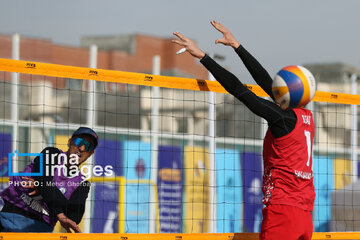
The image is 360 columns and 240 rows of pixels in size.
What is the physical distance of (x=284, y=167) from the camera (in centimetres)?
512

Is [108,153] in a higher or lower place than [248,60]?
lower

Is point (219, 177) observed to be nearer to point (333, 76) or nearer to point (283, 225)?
point (283, 225)

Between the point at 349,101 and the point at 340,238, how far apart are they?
4.89ft

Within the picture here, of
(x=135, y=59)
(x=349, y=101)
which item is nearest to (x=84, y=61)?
(x=135, y=59)

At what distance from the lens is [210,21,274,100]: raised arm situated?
580 cm

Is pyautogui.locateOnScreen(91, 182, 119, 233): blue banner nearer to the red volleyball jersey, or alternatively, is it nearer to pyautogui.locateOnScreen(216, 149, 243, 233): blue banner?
pyautogui.locateOnScreen(216, 149, 243, 233): blue banner

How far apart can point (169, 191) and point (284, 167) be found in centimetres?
686

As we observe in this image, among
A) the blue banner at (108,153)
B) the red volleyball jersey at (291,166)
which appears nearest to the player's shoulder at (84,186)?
the red volleyball jersey at (291,166)

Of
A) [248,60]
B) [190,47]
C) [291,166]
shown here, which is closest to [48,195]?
[190,47]

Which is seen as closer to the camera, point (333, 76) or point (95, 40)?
point (333, 76)

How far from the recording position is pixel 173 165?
1216 cm

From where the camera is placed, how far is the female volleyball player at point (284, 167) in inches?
197

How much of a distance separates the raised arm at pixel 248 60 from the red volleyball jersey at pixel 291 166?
75cm

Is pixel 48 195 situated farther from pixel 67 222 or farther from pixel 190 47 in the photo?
pixel 190 47
